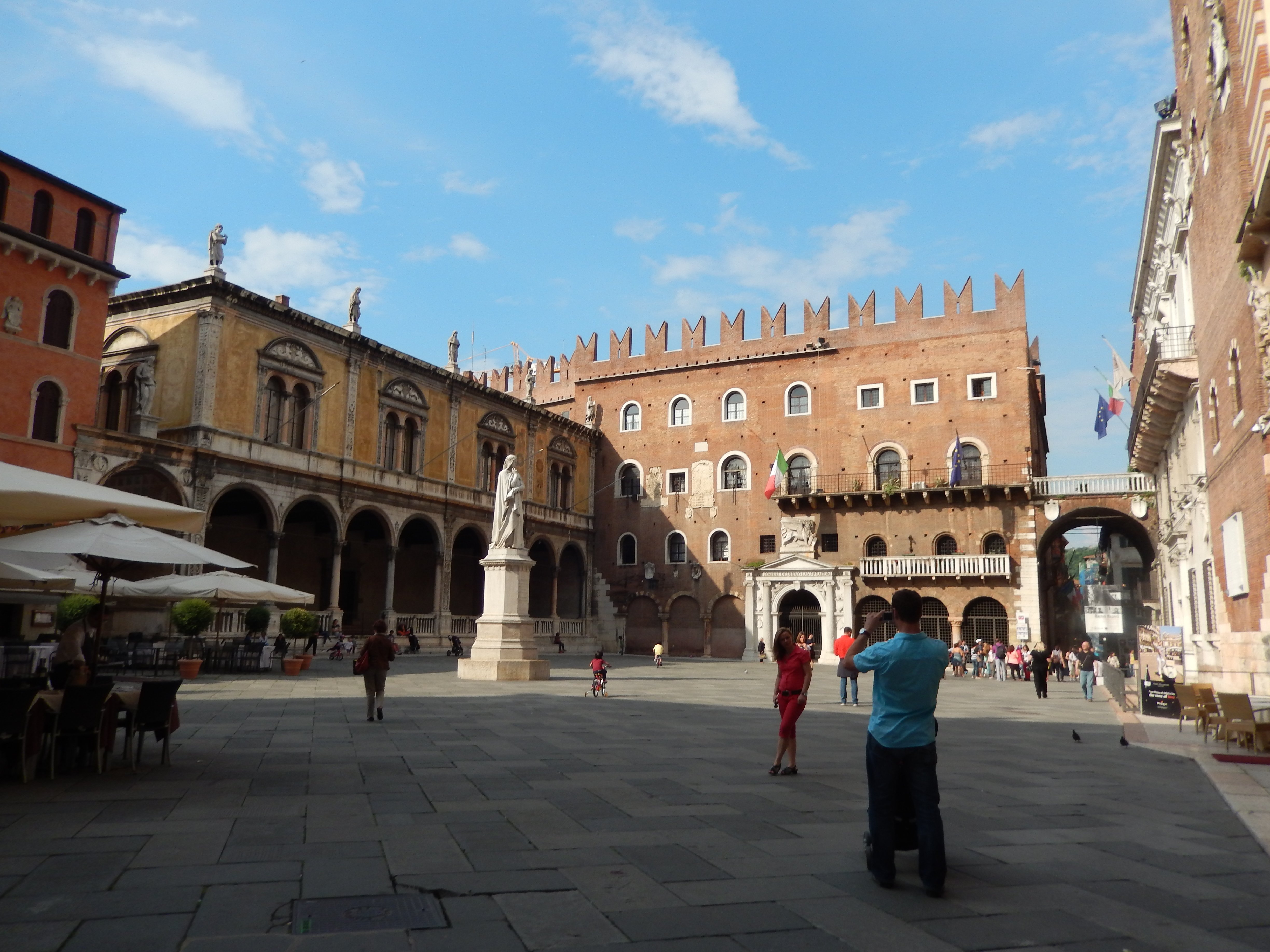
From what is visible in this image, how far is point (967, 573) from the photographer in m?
31.1

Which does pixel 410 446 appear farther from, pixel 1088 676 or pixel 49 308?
pixel 1088 676

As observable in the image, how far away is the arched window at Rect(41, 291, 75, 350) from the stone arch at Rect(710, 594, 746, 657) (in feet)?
77.4

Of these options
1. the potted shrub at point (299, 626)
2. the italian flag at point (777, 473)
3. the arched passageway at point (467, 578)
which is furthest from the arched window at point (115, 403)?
the italian flag at point (777, 473)

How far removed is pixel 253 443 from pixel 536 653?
1108 cm

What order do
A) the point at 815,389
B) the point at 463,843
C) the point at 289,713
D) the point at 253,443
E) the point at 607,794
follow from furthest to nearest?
the point at 815,389, the point at 253,443, the point at 289,713, the point at 607,794, the point at 463,843

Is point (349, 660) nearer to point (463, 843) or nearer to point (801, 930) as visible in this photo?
point (463, 843)

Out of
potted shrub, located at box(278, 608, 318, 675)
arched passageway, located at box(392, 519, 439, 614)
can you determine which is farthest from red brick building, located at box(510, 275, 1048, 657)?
potted shrub, located at box(278, 608, 318, 675)

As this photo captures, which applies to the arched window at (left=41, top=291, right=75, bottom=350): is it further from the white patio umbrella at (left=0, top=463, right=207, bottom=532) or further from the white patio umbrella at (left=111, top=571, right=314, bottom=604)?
the white patio umbrella at (left=0, top=463, right=207, bottom=532)

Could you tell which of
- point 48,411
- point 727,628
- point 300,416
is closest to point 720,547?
point 727,628

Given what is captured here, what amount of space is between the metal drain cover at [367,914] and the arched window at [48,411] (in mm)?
19887

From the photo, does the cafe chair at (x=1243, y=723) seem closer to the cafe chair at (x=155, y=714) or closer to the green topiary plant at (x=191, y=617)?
the cafe chair at (x=155, y=714)

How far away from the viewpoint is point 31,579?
33.5ft

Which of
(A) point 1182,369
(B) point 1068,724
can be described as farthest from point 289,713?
(A) point 1182,369

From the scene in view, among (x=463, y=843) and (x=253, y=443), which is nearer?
(x=463, y=843)
